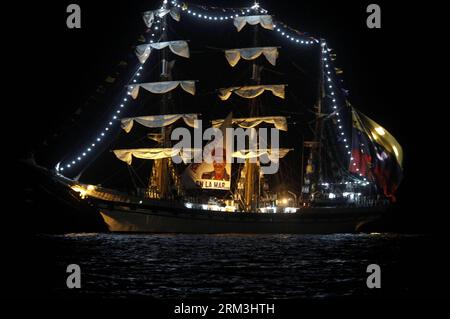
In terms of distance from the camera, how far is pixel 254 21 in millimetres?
65812

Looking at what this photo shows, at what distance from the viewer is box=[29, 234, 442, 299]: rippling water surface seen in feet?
94.8

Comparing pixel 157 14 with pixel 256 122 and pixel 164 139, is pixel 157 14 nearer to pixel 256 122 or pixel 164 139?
pixel 164 139

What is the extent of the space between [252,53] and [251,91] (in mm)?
3280

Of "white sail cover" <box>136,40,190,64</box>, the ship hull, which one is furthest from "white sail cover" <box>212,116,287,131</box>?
the ship hull

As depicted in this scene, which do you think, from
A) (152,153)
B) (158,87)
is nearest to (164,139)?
(152,153)

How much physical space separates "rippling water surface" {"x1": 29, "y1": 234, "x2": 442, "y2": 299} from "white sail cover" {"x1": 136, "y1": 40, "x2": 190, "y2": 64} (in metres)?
16.4

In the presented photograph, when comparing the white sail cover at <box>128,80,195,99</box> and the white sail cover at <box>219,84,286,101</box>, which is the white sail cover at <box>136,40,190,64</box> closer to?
the white sail cover at <box>128,80,195,99</box>

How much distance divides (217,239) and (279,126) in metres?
16.0

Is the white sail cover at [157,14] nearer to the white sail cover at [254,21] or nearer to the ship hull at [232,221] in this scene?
the white sail cover at [254,21]

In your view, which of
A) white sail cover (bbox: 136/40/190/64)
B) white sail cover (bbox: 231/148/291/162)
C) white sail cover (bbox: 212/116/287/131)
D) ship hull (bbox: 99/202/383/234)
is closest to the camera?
ship hull (bbox: 99/202/383/234)

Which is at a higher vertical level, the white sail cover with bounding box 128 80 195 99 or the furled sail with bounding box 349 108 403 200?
the white sail cover with bounding box 128 80 195 99

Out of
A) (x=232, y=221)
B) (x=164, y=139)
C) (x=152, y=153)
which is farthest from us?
(x=164, y=139)

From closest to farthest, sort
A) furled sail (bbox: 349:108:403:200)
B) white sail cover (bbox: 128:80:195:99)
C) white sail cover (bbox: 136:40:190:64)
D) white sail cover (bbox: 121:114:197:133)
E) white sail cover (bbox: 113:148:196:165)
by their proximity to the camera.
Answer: furled sail (bbox: 349:108:403:200) < white sail cover (bbox: 136:40:190:64) < white sail cover (bbox: 128:80:195:99) < white sail cover (bbox: 113:148:196:165) < white sail cover (bbox: 121:114:197:133)

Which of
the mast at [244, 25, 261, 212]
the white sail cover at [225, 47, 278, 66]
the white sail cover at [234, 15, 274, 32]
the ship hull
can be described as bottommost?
the ship hull
